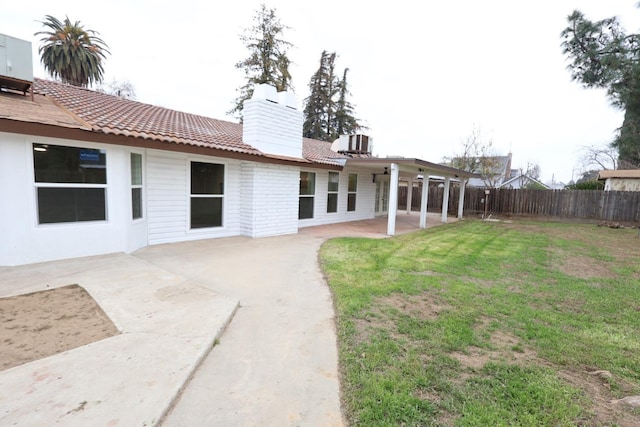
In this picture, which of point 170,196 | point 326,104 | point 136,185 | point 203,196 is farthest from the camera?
point 326,104

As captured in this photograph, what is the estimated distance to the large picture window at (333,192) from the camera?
488 inches

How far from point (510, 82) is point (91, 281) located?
1813cm

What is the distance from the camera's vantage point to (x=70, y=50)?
2156cm

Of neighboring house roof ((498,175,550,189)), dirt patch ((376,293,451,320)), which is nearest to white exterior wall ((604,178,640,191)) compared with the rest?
neighboring house roof ((498,175,550,189))

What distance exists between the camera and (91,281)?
446 centimetres

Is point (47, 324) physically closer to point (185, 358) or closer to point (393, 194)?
point (185, 358)

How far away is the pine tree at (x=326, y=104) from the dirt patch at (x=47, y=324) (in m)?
28.0

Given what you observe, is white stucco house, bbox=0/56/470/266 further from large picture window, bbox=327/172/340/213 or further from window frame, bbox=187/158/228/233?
large picture window, bbox=327/172/340/213

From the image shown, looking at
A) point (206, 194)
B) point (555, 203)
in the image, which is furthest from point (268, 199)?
point (555, 203)

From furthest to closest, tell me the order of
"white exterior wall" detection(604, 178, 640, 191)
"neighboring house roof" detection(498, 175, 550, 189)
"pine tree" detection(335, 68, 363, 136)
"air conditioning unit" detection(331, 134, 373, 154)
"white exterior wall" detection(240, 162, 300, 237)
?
"neighboring house roof" detection(498, 175, 550, 189), "pine tree" detection(335, 68, 363, 136), "white exterior wall" detection(604, 178, 640, 191), "air conditioning unit" detection(331, 134, 373, 154), "white exterior wall" detection(240, 162, 300, 237)

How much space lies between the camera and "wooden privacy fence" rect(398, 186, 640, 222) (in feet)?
48.4

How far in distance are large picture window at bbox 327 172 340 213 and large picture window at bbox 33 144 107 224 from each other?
26.0 feet

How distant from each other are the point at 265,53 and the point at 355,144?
47.8ft

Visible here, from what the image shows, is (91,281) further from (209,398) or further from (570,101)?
(570,101)
